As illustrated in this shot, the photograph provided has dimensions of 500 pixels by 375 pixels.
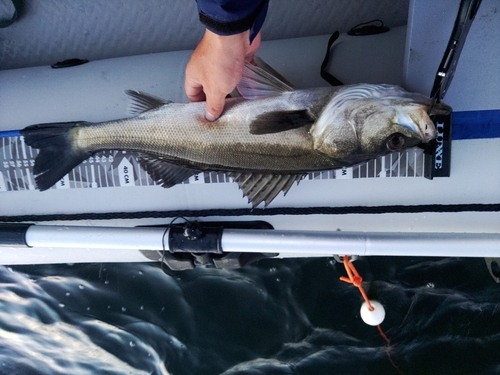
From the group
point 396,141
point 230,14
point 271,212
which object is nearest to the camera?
point 230,14

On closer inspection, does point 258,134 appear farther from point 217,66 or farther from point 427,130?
point 427,130

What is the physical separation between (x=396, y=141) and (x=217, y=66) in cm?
75

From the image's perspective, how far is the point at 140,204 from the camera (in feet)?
7.45

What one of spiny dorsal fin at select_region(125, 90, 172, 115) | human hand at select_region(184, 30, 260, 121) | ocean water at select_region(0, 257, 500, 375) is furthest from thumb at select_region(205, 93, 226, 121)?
ocean water at select_region(0, 257, 500, 375)

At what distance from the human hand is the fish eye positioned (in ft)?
2.09

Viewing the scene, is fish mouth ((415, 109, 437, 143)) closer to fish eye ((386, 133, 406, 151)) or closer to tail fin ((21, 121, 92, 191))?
fish eye ((386, 133, 406, 151))

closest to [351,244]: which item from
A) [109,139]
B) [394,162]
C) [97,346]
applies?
[394,162]

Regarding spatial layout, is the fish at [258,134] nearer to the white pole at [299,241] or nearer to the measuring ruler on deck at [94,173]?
the measuring ruler on deck at [94,173]

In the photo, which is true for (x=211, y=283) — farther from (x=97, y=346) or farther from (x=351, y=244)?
(x=351, y=244)

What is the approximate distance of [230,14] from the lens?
1.44m

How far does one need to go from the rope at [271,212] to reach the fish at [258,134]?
0.83ft

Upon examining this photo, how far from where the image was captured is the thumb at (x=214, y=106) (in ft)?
5.83

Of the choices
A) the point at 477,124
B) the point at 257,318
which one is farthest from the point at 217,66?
the point at 257,318

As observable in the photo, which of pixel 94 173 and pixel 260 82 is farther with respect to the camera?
pixel 94 173
